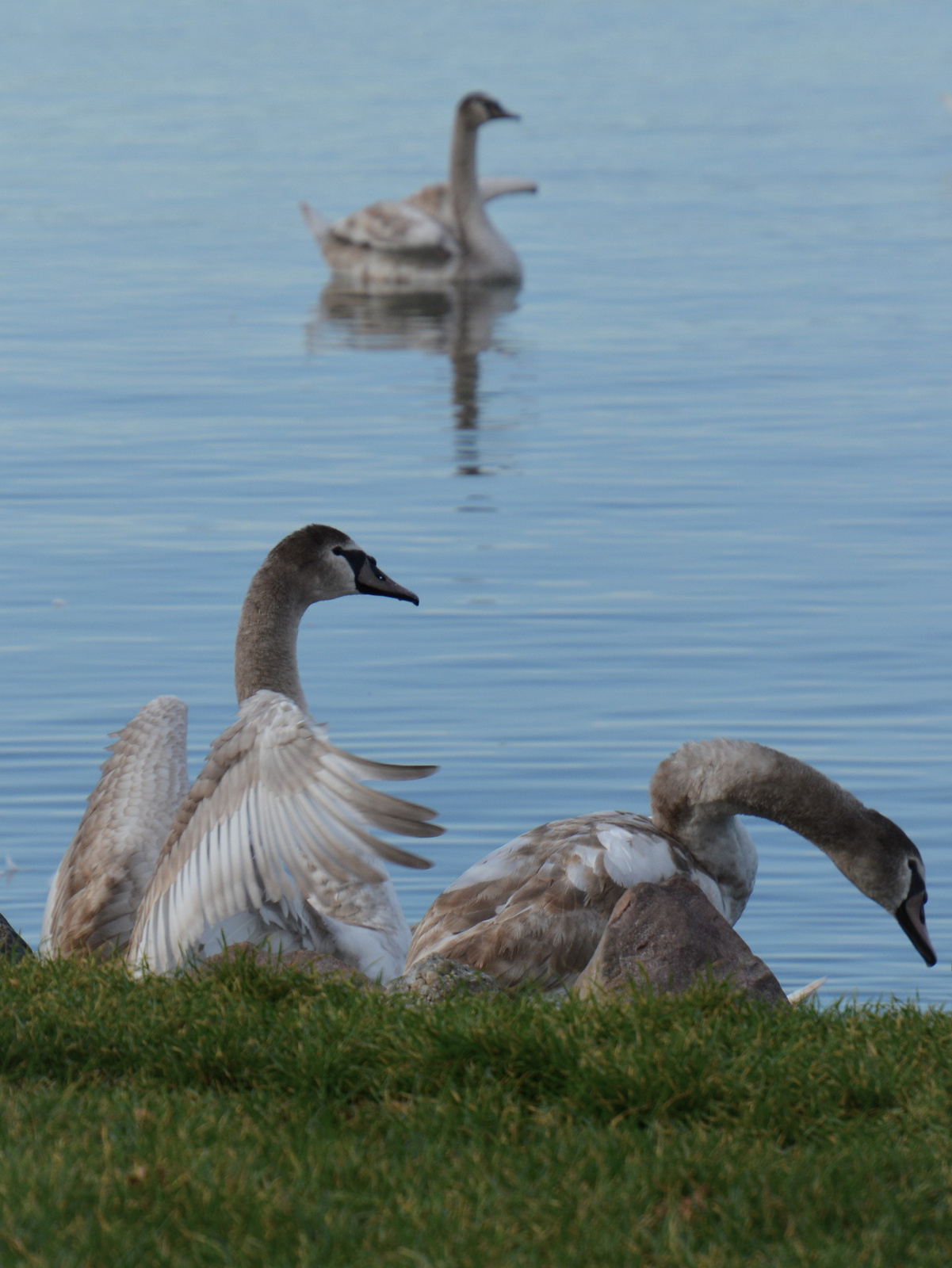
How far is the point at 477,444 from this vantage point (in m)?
16.2

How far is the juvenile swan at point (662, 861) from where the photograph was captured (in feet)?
20.4

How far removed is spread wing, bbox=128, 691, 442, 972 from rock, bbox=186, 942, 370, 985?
0.09 metres

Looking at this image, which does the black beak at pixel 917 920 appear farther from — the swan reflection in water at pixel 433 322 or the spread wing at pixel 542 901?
the swan reflection in water at pixel 433 322

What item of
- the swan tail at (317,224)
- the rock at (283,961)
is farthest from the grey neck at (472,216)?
the rock at (283,961)

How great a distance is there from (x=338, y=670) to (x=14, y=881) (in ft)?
9.45

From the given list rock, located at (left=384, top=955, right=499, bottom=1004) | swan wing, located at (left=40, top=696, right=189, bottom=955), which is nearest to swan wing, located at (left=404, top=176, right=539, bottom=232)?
swan wing, located at (left=40, top=696, right=189, bottom=955)

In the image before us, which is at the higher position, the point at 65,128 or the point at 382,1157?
the point at 65,128

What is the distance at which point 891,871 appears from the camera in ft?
23.5

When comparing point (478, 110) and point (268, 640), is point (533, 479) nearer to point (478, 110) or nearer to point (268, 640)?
point (268, 640)

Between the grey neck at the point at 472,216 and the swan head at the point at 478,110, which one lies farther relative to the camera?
the swan head at the point at 478,110

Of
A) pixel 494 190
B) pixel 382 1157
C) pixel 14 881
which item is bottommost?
pixel 14 881

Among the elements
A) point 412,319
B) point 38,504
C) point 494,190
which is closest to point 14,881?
point 38,504

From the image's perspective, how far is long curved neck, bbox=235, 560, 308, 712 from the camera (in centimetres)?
825

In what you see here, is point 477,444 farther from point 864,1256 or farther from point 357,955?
point 864,1256
